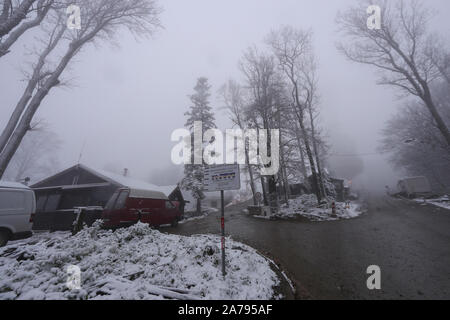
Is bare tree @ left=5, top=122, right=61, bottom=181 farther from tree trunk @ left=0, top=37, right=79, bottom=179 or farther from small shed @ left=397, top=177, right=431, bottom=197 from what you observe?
small shed @ left=397, top=177, right=431, bottom=197

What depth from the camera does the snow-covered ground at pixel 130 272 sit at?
275 cm

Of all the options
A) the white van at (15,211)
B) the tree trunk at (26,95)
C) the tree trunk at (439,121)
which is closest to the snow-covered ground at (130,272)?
the white van at (15,211)

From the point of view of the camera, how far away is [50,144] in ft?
87.0

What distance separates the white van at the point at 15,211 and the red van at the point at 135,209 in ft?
7.89

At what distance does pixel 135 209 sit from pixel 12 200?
4171mm

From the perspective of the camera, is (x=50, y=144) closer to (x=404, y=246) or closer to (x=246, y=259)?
(x=246, y=259)

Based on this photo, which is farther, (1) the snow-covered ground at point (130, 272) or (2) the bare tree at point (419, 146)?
(2) the bare tree at point (419, 146)

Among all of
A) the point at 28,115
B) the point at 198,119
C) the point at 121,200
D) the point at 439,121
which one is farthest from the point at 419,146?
the point at 28,115

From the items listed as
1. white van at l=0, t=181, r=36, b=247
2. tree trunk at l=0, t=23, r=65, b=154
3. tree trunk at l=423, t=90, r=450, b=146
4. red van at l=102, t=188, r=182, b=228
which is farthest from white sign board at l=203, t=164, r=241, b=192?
tree trunk at l=423, t=90, r=450, b=146

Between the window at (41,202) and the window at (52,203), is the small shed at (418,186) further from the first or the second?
the window at (41,202)

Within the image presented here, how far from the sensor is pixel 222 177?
13.8 feet

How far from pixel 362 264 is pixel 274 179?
9.51 metres

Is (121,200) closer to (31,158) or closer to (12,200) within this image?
(12,200)

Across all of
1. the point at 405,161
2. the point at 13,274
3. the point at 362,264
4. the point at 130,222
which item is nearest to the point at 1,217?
the point at 130,222
